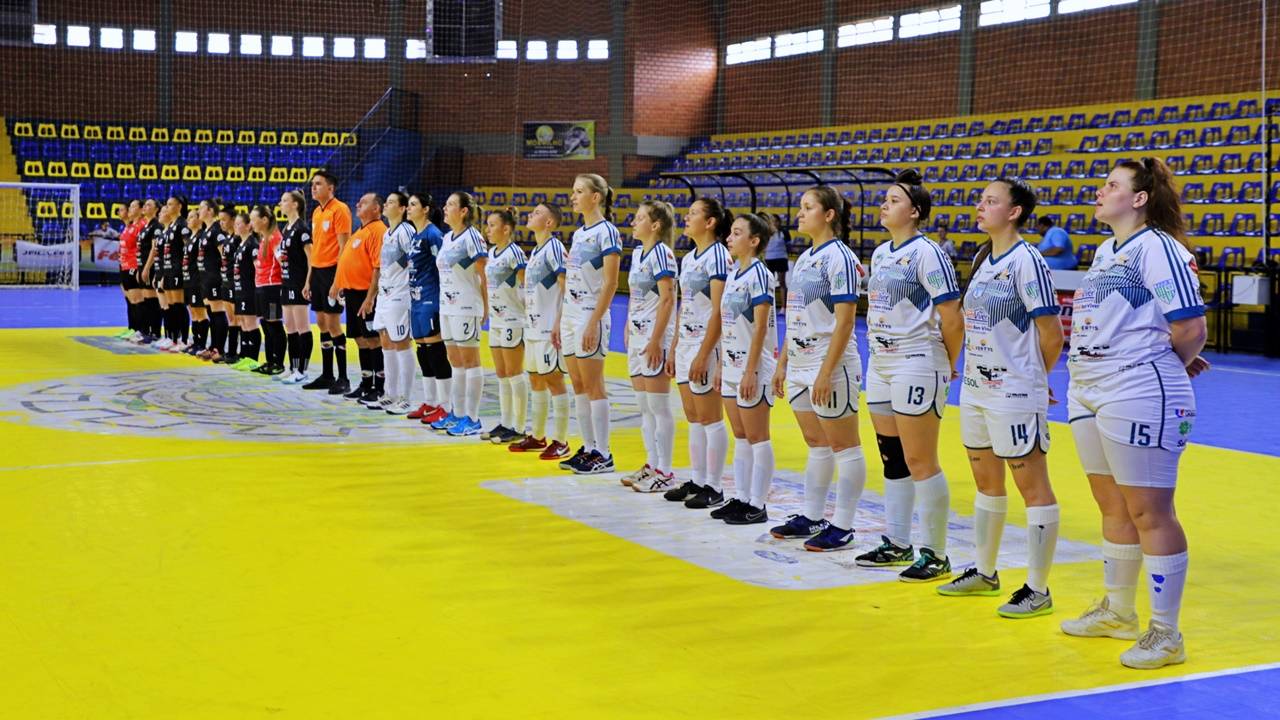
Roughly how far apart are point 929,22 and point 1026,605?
79.6 feet

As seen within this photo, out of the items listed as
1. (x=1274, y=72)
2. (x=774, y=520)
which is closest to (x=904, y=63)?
(x=1274, y=72)

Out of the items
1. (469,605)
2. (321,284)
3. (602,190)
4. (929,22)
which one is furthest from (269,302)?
(929,22)

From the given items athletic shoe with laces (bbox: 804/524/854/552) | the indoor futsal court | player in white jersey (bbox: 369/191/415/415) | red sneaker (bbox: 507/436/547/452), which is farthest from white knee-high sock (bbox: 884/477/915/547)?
player in white jersey (bbox: 369/191/415/415)

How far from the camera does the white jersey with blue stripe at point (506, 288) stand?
9.02 m

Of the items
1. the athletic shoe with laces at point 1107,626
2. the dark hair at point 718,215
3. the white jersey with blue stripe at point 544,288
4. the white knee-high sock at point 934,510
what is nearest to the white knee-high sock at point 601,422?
the white jersey with blue stripe at point 544,288

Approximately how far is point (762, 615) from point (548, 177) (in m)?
27.9

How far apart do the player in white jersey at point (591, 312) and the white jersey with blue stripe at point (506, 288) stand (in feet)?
2.98

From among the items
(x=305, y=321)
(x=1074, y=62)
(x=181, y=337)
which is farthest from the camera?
(x=1074, y=62)

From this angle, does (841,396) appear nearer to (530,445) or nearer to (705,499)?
(705,499)

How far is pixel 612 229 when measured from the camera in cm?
803

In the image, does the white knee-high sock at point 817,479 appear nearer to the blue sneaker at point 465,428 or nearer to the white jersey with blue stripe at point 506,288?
the white jersey with blue stripe at point 506,288

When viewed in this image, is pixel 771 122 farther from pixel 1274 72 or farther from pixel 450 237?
pixel 450 237

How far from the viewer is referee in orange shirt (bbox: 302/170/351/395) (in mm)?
11414

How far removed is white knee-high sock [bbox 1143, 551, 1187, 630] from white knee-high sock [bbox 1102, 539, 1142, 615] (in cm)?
24
